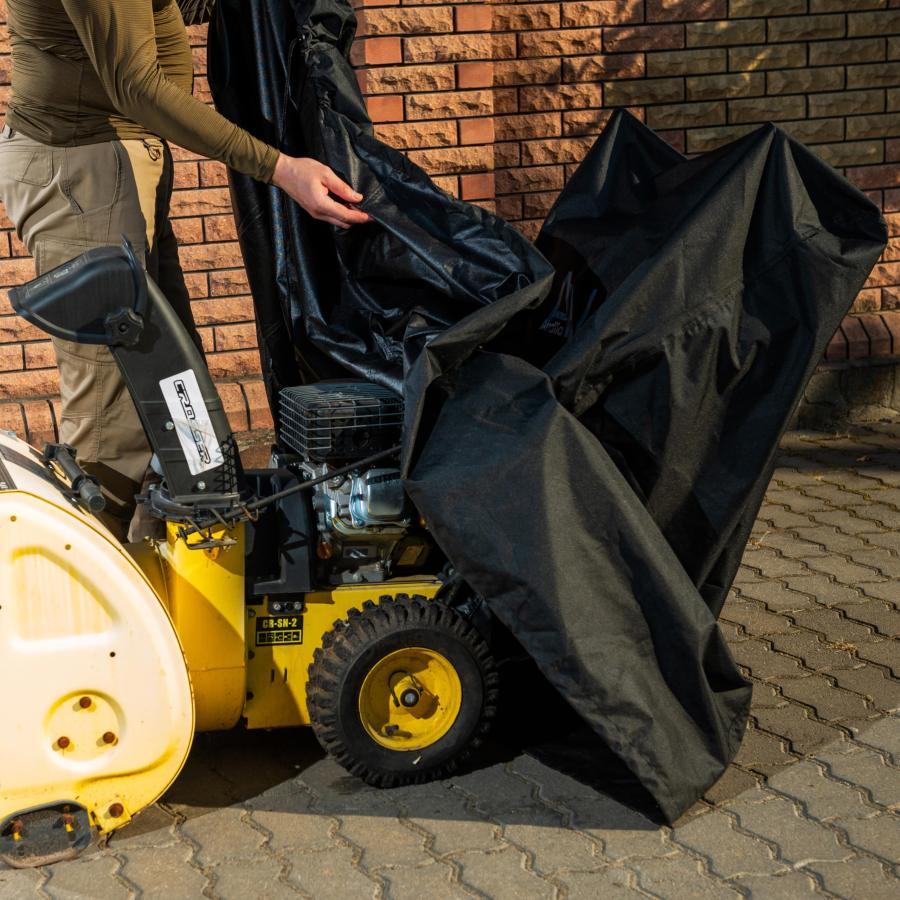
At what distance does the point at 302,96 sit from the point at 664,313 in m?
1.11

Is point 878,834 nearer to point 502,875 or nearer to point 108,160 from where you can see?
point 502,875

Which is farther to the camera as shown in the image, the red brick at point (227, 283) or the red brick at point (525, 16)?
the red brick at point (525, 16)

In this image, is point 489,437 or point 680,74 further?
point 680,74

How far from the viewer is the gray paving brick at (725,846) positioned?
300 cm

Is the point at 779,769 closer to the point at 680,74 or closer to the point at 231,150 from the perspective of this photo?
the point at 231,150

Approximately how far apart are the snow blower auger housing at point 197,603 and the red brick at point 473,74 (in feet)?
8.67

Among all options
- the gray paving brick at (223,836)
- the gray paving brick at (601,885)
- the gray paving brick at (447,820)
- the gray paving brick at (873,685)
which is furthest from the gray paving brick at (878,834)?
the gray paving brick at (223,836)

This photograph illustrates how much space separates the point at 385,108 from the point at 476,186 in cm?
50

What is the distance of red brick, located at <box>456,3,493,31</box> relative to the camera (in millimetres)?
5766

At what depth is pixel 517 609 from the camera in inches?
119

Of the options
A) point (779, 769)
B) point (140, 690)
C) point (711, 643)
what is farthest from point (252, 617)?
point (779, 769)

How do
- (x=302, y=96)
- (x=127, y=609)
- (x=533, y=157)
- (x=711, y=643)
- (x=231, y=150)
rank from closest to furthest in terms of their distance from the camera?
(x=127, y=609)
(x=711, y=643)
(x=231, y=150)
(x=302, y=96)
(x=533, y=157)

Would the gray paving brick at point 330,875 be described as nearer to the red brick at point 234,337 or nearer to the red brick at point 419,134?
the red brick at point 234,337

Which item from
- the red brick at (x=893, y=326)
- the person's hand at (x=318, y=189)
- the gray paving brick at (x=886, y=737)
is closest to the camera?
the person's hand at (x=318, y=189)
